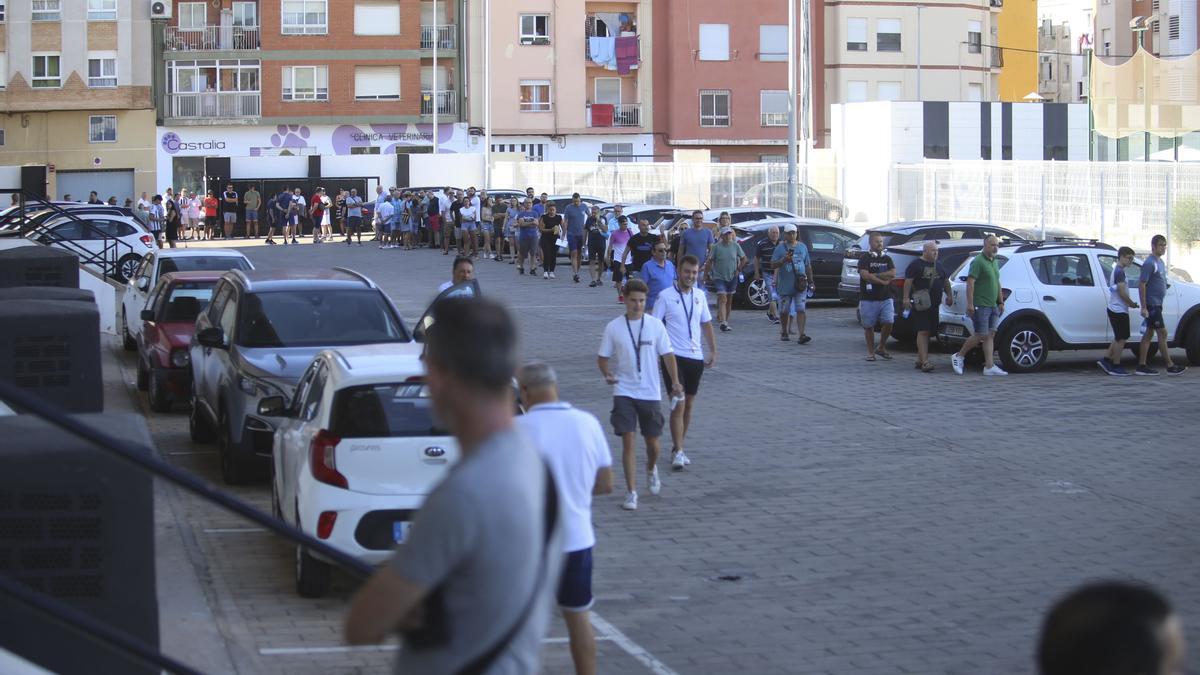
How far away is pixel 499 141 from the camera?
71750 mm

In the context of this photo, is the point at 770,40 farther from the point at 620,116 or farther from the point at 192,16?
the point at 192,16

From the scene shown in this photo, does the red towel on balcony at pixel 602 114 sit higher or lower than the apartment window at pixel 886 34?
lower

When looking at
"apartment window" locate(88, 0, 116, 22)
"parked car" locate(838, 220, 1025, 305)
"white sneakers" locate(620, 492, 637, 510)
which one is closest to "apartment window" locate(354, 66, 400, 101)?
"apartment window" locate(88, 0, 116, 22)

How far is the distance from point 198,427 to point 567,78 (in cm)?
5883

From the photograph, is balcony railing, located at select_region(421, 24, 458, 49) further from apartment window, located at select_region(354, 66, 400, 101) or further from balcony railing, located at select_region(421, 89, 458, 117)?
balcony railing, located at select_region(421, 89, 458, 117)

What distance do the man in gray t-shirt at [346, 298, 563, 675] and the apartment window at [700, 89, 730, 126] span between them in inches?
2772

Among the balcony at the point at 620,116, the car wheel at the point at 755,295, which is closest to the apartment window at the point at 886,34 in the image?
the balcony at the point at 620,116

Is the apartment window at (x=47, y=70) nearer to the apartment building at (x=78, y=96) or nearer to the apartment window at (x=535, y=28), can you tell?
the apartment building at (x=78, y=96)

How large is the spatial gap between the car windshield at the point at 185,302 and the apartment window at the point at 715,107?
56216 millimetres

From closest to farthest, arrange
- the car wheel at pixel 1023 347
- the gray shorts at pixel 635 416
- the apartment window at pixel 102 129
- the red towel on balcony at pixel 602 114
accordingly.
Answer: the gray shorts at pixel 635 416
the car wheel at pixel 1023 347
the apartment window at pixel 102 129
the red towel on balcony at pixel 602 114

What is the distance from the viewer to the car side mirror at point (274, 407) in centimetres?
1094

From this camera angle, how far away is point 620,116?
72.6m

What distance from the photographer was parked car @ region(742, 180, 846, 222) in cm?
Answer: 4472

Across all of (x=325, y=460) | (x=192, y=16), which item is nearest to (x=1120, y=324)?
(x=325, y=460)
